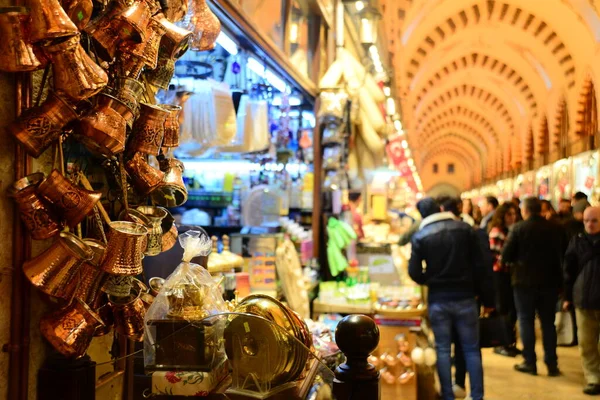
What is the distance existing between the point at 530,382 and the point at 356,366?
516 centimetres

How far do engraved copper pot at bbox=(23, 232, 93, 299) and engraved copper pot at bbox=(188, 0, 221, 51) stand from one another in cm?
87

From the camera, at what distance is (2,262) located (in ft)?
4.42

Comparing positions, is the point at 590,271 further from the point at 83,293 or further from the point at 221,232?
the point at 83,293

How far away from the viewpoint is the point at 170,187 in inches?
73.1

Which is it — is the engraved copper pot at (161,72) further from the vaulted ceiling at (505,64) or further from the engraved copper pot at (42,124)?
the vaulted ceiling at (505,64)

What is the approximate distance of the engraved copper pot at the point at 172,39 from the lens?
5.56 feet

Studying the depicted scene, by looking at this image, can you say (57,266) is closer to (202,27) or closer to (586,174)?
(202,27)

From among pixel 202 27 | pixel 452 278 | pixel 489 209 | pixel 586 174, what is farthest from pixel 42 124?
pixel 586 174

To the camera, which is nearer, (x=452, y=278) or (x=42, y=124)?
(x=42, y=124)

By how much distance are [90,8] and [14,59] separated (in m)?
0.22

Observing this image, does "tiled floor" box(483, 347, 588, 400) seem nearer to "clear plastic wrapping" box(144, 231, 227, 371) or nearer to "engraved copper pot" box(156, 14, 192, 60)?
"clear plastic wrapping" box(144, 231, 227, 371)

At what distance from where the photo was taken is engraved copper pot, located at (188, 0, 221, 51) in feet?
6.69

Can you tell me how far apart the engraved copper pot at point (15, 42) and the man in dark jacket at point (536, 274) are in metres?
5.64

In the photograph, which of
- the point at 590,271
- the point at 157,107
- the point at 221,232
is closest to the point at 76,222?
the point at 157,107
